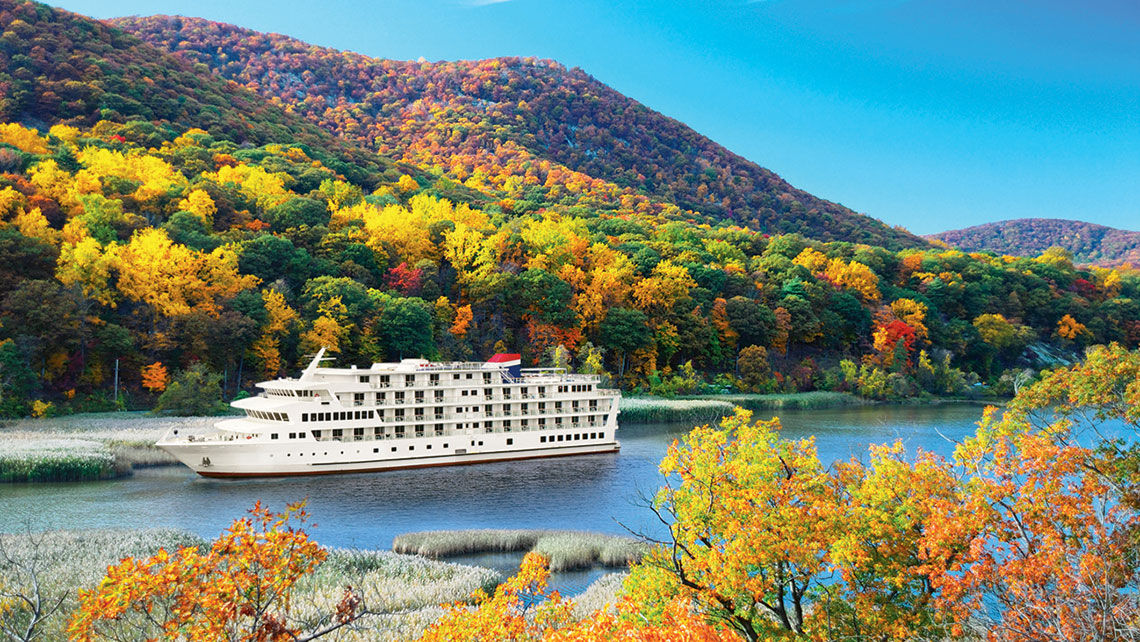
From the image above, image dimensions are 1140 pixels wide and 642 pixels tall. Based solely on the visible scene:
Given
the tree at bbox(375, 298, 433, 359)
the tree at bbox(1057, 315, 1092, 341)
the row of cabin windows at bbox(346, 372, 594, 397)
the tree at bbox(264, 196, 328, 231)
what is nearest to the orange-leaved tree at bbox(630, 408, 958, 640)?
the row of cabin windows at bbox(346, 372, 594, 397)

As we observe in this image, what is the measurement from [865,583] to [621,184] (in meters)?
168

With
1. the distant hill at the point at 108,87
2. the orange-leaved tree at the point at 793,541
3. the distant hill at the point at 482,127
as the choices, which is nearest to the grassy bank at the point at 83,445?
the orange-leaved tree at the point at 793,541

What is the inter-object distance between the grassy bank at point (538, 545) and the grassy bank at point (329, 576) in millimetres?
2254

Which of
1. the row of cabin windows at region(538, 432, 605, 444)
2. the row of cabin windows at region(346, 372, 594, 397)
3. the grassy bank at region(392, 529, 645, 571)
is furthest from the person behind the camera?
the row of cabin windows at region(538, 432, 605, 444)

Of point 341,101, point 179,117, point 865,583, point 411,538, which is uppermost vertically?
point 341,101

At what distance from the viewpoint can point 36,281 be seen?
2144 inches

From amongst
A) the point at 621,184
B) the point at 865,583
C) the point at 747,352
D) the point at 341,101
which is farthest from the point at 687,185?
the point at 865,583

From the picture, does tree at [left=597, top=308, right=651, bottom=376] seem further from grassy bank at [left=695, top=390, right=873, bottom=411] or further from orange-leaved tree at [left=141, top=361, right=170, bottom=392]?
orange-leaved tree at [left=141, top=361, right=170, bottom=392]

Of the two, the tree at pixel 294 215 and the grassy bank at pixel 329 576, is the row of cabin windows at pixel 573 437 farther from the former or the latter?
the tree at pixel 294 215

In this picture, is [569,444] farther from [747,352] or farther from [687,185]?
[687,185]

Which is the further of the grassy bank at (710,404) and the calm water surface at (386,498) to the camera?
the grassy bank at (710,404)

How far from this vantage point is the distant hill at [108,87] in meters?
99.7

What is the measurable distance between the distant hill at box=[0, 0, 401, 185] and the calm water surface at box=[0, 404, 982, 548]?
252 feet

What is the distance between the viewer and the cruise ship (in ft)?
137
